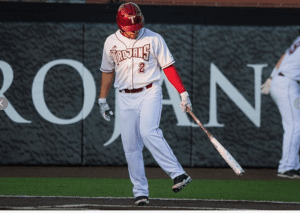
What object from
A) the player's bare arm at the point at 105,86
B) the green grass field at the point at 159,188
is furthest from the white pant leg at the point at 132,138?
the green grass field at the point at 159,188

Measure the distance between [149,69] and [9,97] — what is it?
475cm

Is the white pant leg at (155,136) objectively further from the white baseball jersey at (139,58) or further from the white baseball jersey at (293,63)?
the white baseball jersey at (293,63)

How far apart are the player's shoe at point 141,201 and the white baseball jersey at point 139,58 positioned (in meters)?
1.16

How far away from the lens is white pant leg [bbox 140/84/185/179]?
7032 mm

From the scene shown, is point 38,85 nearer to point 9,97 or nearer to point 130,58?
point 9,97

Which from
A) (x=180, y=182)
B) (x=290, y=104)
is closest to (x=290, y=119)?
(x=290, y=104)

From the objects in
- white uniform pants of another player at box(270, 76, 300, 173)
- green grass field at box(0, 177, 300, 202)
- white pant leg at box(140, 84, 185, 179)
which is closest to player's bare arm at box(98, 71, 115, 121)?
white pant leg at box(140, 84, 185, 179)

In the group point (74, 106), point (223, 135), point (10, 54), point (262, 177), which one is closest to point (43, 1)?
point (10, 54)

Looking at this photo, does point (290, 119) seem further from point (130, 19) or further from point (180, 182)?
point (130, 19)

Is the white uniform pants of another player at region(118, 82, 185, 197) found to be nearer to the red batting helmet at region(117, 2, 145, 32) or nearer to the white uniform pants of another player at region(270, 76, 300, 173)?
the red batting helmet at region(117, 2, 145, 32)

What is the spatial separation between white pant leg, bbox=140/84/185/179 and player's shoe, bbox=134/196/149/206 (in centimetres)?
36

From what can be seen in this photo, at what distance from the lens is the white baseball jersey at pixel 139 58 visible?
727 cm

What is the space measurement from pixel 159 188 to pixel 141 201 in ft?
5.98

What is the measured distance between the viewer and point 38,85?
37.5 ft
